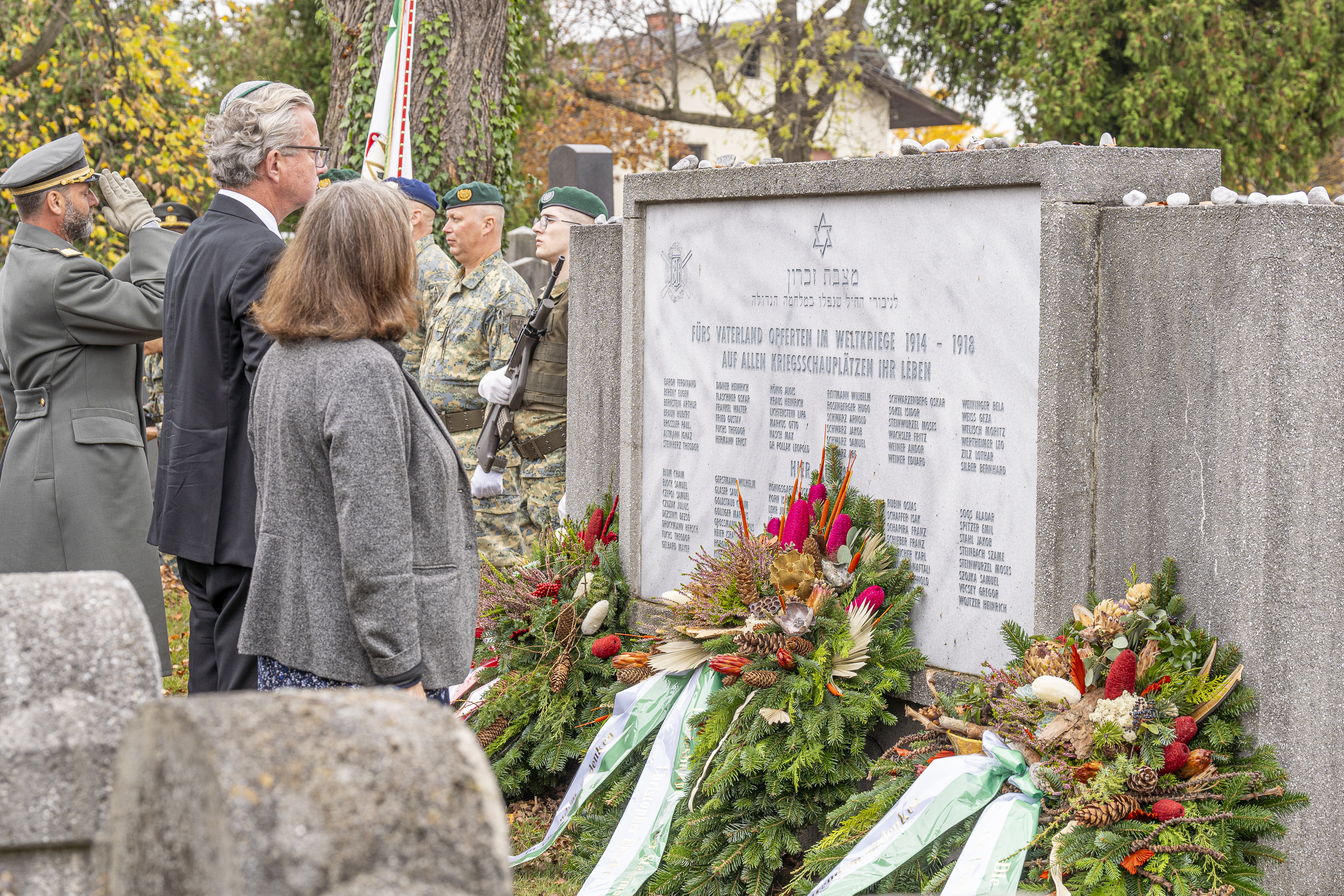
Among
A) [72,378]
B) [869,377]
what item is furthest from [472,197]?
[869,377]

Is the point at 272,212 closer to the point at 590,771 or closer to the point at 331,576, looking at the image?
the point at 331,576

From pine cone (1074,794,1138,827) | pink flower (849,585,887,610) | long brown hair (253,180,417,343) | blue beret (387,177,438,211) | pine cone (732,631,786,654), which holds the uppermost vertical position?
blue beret (387,177,438,211)

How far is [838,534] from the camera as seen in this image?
3.50m

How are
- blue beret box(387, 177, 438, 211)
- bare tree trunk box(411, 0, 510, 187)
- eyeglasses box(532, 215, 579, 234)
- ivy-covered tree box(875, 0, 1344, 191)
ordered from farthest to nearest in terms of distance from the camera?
ivy-covered tree box(875, 0, 1344, 191), bare tree trunk box(411, 0, 510, 187), blue beret box(387, 177, 438, 211), eyeglasses box(532, 215, 579, 234)

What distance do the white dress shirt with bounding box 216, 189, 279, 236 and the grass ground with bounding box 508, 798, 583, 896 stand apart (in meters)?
2.01

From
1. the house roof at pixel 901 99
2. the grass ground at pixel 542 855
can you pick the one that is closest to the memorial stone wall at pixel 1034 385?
the grass ground at pixel 542 855

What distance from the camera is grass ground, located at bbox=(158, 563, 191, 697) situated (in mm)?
6414

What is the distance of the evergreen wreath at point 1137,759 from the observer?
258 centimetres

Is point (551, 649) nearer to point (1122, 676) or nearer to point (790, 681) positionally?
point (790, 681)

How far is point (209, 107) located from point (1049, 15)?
33.3 ft

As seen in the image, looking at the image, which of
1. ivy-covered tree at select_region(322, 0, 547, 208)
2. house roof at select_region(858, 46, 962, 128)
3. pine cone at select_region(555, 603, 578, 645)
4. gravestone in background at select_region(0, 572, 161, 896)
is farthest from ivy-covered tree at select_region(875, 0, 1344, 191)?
gravestone in background at select_region(0, 572, 161, 896)

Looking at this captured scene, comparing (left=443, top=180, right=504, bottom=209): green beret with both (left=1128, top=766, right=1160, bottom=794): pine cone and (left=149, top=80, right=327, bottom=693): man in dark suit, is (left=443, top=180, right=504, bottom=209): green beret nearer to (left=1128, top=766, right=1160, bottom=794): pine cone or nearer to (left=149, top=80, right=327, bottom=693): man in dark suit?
(left=149, top=80, right=327, bottom=693): man in dark suit

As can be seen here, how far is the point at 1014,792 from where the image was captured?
2838 mm

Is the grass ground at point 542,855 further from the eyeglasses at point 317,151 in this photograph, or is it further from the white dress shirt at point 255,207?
the eyeglasses at point 317,151
